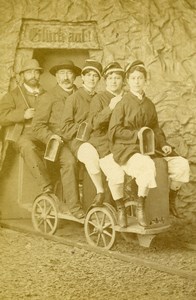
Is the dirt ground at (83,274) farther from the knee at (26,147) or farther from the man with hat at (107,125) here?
the knee at (26,147)

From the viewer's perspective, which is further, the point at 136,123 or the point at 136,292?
the point at 136,123

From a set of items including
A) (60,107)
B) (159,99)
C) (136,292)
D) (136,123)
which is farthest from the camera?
(159,99)

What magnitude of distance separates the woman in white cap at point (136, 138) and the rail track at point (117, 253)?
0.26m

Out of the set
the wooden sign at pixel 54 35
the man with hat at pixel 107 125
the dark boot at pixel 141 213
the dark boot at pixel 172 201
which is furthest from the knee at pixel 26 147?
the dark boot at pixel 172 201

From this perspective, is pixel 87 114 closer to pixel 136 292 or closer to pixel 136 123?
pixel 136 123

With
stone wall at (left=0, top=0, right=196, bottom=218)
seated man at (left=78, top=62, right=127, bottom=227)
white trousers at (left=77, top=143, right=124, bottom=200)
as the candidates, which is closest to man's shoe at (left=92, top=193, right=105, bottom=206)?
seated man at (left=78, top=62, right=127, bottom=227)

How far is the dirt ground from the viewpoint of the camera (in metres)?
3.60

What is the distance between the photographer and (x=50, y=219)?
4348mm

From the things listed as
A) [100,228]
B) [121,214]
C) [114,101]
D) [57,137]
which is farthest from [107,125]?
[100,228]

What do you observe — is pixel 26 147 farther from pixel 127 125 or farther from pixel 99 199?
pixel 127 125

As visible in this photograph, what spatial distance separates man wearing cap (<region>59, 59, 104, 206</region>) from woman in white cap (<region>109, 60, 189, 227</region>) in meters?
0.26

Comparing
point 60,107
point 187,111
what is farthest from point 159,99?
point 60,107

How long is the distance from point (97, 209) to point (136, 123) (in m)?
0.67

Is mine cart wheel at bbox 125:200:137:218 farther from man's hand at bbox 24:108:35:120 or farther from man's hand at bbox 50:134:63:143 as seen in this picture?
man's hand at bbox 24:108:35:120
